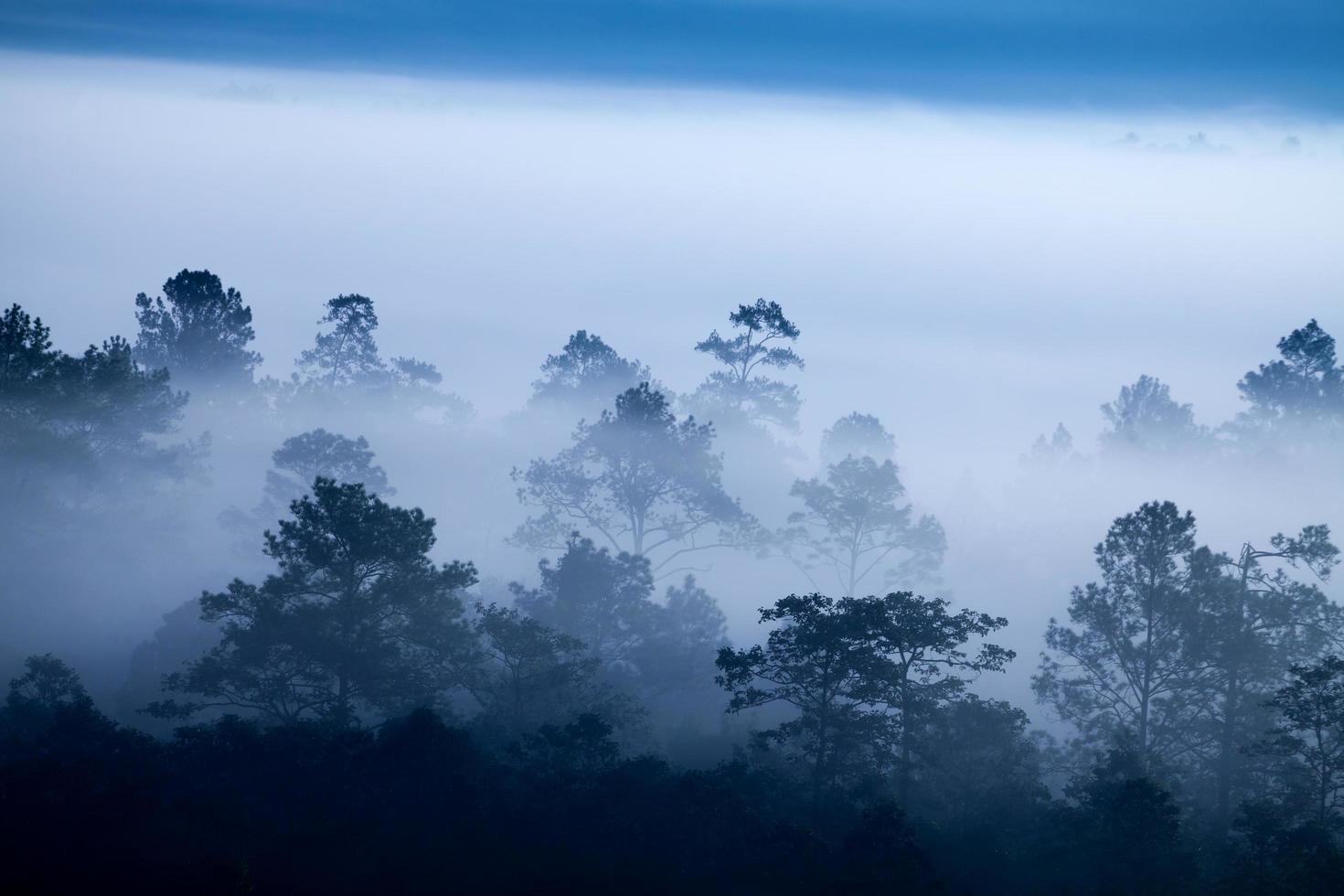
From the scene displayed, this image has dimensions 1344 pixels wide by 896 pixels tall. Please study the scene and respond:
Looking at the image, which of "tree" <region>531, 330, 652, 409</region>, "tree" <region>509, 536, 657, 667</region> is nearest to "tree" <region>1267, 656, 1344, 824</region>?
"tree" <region>509, 536, 657, 667</region>

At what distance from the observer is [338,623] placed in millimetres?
41219

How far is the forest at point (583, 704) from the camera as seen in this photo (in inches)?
1293

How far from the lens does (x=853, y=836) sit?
3259 centimetres

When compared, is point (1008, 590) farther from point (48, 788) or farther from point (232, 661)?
point (48, 788)

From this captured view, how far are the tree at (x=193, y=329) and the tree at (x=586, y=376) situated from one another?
24.4m

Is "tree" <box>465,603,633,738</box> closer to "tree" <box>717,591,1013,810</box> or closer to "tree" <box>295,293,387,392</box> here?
"tree" <box>717,591,1013,810</box>

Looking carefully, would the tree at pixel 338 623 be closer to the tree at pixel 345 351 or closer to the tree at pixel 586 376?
the tree at pixel 586 376

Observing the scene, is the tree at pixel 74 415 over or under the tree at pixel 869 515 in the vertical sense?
under

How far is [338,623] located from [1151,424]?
87.5 metres

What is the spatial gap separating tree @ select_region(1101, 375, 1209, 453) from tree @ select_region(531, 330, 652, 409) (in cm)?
4543

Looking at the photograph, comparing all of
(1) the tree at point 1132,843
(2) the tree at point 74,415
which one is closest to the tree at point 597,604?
(1) the tree at point 1132,843

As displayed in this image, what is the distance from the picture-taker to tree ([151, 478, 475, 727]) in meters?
40.4

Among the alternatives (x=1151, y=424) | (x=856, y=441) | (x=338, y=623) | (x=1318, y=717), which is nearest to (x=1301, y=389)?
(x=1151, y=424)

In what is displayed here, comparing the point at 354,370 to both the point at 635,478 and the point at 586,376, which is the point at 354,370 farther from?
the point at 635,478
